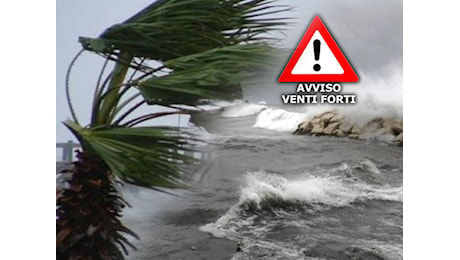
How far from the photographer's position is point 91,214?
2.18 metres

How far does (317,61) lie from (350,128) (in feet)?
0.89

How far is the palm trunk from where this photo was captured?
2168 millimetres

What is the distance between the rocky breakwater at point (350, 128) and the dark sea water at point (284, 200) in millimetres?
25

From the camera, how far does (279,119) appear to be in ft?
6.75

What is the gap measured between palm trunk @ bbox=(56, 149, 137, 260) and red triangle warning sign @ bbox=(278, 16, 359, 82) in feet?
2.59

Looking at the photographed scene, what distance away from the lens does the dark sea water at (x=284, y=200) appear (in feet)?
6.56

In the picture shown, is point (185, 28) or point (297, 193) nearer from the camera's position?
point (297, 193)

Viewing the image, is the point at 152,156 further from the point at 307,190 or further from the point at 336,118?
the point at 336,118

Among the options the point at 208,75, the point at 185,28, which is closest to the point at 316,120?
the point at 208,75

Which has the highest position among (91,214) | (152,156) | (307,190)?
(152,156)

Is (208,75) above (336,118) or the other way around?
above

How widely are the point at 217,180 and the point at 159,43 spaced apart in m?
0.57
